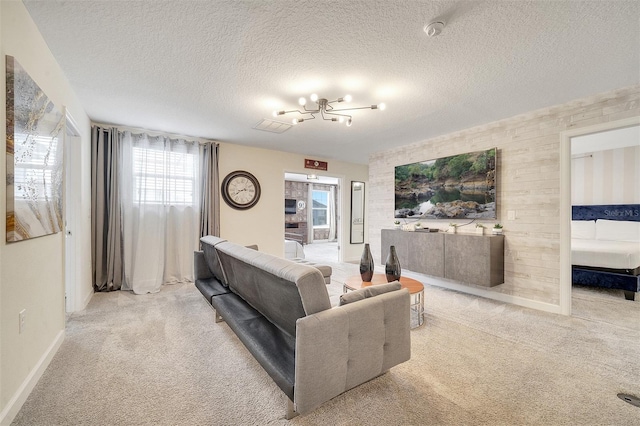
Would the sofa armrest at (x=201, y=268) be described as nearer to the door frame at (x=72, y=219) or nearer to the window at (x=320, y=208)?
the door frame at (x=72, y=219)

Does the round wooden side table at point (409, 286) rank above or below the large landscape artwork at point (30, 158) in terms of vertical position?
below

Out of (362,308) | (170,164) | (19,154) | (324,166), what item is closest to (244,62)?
(19,154)

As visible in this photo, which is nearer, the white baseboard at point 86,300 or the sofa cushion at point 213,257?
the sofa cushion at point 213,257

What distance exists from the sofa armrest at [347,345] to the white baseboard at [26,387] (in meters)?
1.61

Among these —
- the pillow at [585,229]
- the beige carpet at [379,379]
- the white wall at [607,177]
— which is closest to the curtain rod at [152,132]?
the beige carpet at [379,379]

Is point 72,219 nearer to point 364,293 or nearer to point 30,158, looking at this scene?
point 30,158

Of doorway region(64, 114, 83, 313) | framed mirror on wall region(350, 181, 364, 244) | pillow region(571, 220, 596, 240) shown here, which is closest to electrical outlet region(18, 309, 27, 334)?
doorway region(64, 114, 83, 313)

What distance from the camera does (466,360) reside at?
215 centimetres

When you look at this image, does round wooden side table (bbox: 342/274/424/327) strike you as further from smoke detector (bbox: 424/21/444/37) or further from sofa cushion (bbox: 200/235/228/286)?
smoke detector (bbox: 424/21/444/37)

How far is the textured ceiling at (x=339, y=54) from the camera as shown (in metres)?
1.71

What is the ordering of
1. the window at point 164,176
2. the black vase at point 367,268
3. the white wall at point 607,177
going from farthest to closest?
the white wall at point 607,177 → the window at point 164,176 → the black vase at point 367,268

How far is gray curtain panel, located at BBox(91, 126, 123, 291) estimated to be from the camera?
382 cm

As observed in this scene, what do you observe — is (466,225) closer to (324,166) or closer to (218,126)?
(324,166)

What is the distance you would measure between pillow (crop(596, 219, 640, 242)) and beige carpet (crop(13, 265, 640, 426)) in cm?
294
